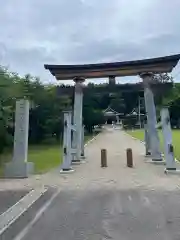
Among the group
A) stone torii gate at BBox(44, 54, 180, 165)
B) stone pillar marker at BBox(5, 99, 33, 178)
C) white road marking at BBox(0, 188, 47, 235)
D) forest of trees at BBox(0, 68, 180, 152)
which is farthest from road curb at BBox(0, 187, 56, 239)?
stone torii gate at BBox(44, 54, 180, 165)

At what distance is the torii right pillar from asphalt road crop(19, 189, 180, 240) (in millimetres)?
8903

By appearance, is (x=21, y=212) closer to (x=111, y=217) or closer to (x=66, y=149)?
(x=111, y=217)

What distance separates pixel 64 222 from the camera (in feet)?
23.4

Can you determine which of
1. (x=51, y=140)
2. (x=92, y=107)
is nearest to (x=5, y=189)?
(x=51, y=140)

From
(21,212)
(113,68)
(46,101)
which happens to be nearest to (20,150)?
(21,212)

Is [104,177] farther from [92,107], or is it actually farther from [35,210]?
[92,107]

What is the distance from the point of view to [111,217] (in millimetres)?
7516

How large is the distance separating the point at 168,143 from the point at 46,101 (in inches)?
906

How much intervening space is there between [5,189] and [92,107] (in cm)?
4579

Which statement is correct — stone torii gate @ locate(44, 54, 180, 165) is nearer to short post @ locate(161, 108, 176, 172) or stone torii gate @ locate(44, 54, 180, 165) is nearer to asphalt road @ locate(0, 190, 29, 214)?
short post @ locate(161, 108, 176, 172)

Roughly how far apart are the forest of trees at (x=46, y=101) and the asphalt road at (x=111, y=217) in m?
10.1

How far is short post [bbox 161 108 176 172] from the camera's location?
15352 mm

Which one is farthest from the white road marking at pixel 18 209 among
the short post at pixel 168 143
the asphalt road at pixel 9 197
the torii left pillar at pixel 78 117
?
the torii left pillar at pixel 78 117

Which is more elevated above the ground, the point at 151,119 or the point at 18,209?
the point at 151,119
